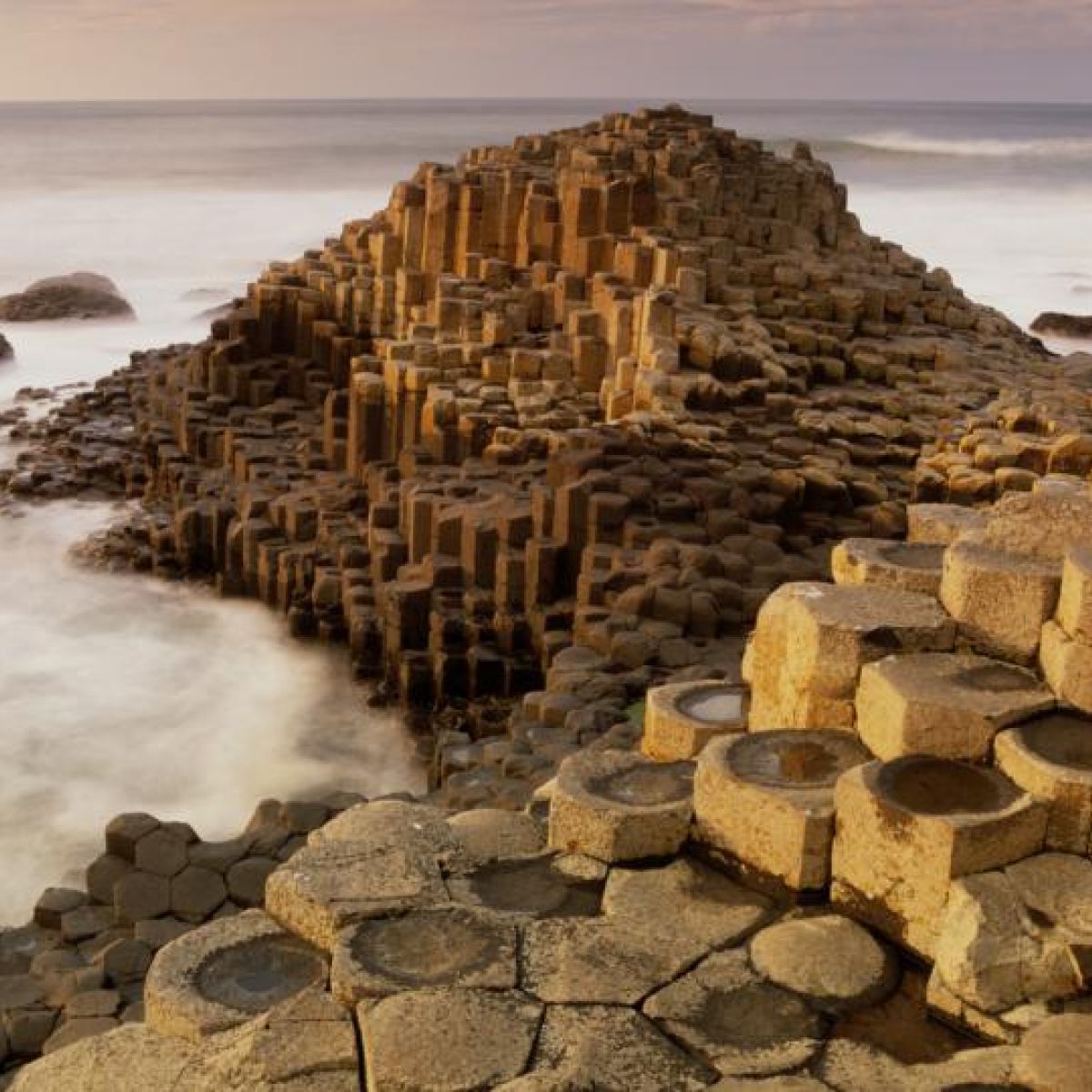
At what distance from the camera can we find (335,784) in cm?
897

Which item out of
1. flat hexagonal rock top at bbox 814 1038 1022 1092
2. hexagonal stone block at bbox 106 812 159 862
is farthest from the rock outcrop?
flat hexagonal rock top at bbox 814 1038 1022 1092

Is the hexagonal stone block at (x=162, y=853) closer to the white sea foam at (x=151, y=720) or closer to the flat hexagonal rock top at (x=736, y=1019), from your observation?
the white sea foam at (x=151, y=720)

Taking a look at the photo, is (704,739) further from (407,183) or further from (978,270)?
(978,270)

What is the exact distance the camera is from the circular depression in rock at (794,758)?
14.9 ft

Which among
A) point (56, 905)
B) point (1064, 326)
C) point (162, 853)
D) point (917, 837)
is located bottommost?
point (1064, 326)

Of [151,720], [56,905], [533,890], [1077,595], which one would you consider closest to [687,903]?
[533,890]

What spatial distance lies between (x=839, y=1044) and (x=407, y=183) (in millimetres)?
13462

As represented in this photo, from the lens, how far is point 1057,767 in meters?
4.19

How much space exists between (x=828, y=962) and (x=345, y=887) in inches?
54.5

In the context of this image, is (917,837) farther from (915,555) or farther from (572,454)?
(572,454)

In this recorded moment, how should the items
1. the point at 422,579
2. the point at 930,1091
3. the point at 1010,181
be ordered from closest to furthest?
the point at 930,1091 < the point at 422,579 < the point at 1010,181

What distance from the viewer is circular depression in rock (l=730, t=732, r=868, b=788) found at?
14.9 ft

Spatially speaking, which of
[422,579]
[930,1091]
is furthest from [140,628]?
[930,1091]

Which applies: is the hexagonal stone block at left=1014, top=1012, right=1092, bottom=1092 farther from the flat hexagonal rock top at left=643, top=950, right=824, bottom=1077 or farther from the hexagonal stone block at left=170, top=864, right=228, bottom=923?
the hexagonal stone block at left=170, top=864, right=228, bottom=923
